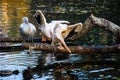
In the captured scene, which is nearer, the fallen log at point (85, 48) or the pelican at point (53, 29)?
the fallen log at point (85, 48)

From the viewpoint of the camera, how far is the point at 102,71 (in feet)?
58.9

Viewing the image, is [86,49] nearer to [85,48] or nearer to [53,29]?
[85,48]

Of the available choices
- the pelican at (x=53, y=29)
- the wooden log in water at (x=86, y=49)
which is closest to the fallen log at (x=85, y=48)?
the wooden log in water at (x=86, y=49)

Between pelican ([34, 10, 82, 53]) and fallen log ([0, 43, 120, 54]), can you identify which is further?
pelican ([34, 10, 82, 53])

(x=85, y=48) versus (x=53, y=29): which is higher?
(x=53, y=29)

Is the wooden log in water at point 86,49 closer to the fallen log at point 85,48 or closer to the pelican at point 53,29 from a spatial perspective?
the fallen log at point 85,48

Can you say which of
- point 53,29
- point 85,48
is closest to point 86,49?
point 85,48

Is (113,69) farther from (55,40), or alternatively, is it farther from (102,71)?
(55,40)

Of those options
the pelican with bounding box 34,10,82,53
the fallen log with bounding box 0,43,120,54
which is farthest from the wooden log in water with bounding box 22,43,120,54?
the pelican with bounding box 34,10,82,53

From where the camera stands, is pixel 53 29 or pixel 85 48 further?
pixel 53 29

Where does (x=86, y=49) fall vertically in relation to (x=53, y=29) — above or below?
below

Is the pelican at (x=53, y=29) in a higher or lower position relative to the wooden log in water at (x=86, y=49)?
higher

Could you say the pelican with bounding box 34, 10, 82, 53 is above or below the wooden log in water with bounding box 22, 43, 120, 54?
above

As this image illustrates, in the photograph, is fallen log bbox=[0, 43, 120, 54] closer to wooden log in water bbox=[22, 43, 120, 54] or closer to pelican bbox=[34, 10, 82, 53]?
wooden log in water bbox=[22, 43, 120, 54]
